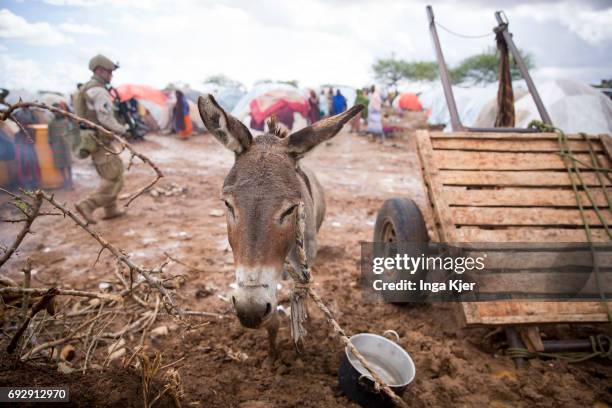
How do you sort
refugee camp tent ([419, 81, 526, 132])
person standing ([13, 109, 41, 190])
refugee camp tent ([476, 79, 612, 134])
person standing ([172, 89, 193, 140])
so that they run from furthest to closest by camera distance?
person standing ([172, 89, 193, 140]), refugee camp tent ([419, 81, 526, 132]), refugee camp tent ([476, 79, 612, 134]), person standing ([13, 109, 41, 190])

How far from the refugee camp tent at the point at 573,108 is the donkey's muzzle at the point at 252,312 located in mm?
11281

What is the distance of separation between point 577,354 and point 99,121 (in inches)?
292

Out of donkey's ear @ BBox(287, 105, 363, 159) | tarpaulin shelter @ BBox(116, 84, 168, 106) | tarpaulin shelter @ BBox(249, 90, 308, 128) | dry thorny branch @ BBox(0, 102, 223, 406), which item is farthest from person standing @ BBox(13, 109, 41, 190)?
tarpaulin shelter @ BBox(116, 84, 168, 106)

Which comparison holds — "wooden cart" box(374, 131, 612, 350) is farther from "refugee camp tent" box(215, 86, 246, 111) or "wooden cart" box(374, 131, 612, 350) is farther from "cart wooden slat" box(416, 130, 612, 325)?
"refugee camp tent" box(215, 86, 246, 111)

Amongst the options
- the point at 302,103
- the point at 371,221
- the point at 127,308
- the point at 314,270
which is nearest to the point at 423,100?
the point at 302,103

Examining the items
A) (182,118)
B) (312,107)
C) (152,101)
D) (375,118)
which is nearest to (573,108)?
(375,118)

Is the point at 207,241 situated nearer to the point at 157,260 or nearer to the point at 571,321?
the point at 157,260

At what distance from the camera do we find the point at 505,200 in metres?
3.31

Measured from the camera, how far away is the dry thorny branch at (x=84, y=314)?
1795mm

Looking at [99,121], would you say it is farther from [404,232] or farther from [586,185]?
[586,185]

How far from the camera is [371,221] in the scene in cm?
643

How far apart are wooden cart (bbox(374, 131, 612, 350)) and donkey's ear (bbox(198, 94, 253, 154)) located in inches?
82.6

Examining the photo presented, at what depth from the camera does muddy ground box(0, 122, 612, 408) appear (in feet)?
8.08

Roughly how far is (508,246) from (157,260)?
4606mm
